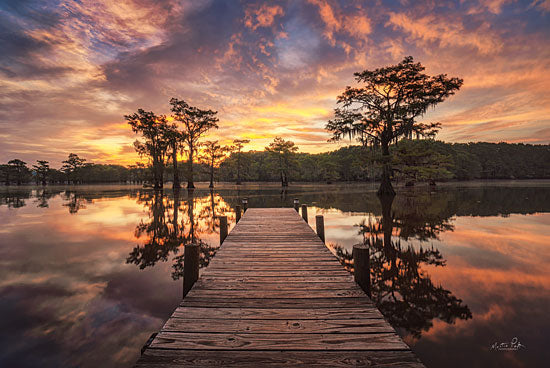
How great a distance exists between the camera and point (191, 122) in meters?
46.7

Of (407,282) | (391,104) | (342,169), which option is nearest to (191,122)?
(391,104)

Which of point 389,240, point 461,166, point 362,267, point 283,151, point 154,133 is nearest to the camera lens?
point 362,267

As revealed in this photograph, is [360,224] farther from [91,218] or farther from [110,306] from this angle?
[91,218]

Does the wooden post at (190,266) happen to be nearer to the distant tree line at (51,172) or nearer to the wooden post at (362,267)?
the wooden post at (362,267)

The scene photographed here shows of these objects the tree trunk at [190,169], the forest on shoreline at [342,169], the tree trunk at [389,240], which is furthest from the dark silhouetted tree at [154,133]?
the tree trunk at [389,240]

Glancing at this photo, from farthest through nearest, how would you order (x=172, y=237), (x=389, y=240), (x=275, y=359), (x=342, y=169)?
(x=342, y=169), (x=172, y=237), (x=389, y=240), (x=275, y=359)

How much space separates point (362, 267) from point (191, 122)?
47.9m

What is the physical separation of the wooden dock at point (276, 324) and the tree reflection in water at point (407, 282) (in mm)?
1218

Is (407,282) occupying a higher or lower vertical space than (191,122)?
lower

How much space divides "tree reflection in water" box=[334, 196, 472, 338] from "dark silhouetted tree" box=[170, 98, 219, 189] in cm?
4180

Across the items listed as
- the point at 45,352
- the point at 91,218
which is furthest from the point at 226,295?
the point at 91,218

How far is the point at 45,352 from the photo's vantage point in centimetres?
375

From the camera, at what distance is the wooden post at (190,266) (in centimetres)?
458

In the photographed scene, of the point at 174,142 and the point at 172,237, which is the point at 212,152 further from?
the point at 172,237
